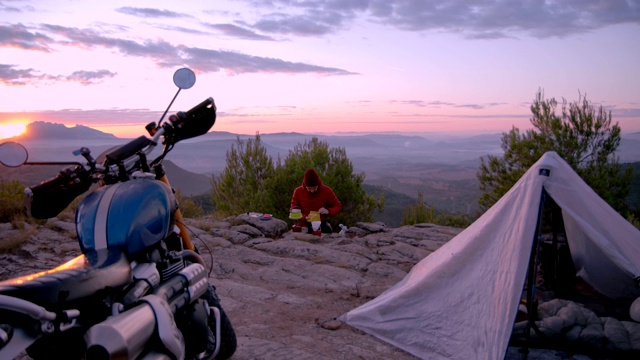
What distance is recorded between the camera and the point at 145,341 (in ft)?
6.50

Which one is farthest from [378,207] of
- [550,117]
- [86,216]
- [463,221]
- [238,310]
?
[86,216]

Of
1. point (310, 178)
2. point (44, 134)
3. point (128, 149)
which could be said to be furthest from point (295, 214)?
point (128, 149)

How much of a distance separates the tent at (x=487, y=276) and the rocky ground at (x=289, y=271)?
27 cm

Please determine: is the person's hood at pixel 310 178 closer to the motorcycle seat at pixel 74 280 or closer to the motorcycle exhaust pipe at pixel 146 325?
the motorcycle exhaust pipe at pixel 146 325

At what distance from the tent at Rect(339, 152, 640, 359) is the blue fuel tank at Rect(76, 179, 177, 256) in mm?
2589

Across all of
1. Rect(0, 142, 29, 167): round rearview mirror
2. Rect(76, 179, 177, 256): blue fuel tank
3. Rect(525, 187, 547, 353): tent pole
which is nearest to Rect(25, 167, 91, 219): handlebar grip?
Rect(0, 142, 29, 167): round rearview mirror

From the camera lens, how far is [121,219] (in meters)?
2.26

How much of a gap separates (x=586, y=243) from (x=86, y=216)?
16.9 ft

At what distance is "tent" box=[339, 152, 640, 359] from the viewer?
3.92 metres

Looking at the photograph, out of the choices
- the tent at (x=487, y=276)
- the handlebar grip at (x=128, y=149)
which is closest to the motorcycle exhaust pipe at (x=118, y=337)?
the handlebar grip at (x=128, y=149)

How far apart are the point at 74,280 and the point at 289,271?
4.54 m

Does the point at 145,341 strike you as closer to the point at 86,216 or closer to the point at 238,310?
the point at 86,216

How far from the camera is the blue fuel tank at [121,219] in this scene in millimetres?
2230

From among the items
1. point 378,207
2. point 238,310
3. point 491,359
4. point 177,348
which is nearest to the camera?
point 177,348
